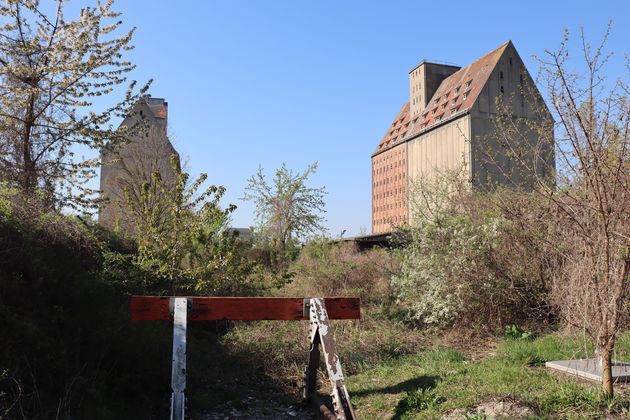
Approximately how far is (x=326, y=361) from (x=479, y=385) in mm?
1657

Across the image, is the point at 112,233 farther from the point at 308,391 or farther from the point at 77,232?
the point at 308,391

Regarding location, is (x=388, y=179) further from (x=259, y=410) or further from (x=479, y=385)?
(x=479, y=385)

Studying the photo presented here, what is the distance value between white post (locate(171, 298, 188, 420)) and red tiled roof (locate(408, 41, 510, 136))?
59.4 metres

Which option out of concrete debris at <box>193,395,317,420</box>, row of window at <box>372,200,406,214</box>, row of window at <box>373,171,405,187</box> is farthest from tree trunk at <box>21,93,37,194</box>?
row of window at <box>372,200,406,214</box>

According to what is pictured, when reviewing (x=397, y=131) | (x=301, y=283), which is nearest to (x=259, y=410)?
(x=301, y=283)

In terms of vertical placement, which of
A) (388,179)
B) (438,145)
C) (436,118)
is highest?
(436,118)

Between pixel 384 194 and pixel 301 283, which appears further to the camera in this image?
pixel 384 194

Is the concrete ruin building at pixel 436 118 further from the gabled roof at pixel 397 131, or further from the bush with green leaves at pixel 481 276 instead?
the bush with green leaves at pixel 481 276

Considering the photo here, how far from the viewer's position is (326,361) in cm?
557

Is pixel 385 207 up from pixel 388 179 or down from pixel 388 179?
down

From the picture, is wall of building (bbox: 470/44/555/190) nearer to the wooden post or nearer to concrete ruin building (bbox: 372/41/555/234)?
the wooden post

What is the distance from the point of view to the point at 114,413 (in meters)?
5.92

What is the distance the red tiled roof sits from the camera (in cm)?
6241

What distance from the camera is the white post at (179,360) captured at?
4906mm
